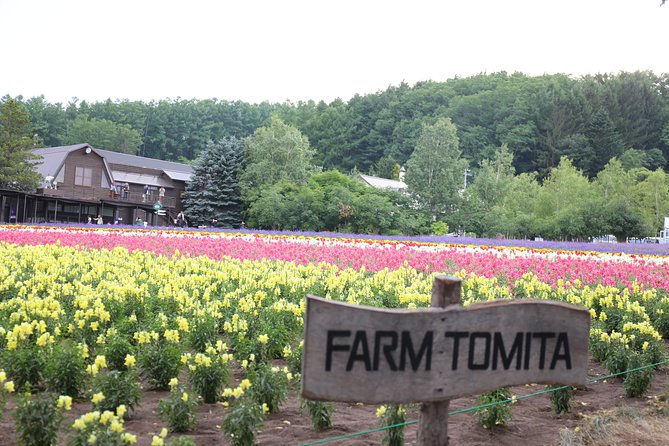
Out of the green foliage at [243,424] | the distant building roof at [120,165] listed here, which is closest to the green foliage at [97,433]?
the green foliage at [243,424]

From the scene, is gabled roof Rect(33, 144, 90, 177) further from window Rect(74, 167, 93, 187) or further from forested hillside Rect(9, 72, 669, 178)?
forested hillside Rect(9, 72, 669, 178)

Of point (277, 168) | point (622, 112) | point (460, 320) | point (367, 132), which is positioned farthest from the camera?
point (367, 132)

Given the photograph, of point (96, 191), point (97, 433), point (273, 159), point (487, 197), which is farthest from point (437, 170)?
point (97, 433)

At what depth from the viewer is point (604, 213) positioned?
3900 centimetres

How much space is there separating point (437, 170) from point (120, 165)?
28.9 meters

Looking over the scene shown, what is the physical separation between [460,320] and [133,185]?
61264mm

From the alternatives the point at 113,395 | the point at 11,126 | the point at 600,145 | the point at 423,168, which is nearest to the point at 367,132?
the point at 600,145

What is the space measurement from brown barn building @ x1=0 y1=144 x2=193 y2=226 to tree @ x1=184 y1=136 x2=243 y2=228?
3026 mm

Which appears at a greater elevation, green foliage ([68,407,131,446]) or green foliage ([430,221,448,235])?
green foliage ([430,221,448,235])

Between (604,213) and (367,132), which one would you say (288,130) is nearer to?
(604,213)

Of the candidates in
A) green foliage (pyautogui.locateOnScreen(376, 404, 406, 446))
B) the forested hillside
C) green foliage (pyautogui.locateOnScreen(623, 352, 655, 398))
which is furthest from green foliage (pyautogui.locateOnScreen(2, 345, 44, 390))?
the forested hillside

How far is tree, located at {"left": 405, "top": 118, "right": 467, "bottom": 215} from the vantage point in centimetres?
4856

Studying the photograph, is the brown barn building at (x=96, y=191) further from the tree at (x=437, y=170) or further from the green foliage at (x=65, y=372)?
the green foliage at (x=65, y=372)

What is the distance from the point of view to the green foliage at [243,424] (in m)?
4.33
